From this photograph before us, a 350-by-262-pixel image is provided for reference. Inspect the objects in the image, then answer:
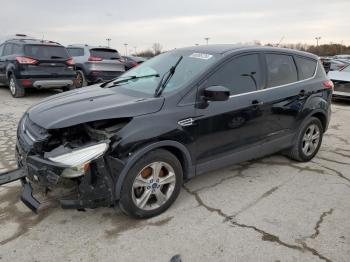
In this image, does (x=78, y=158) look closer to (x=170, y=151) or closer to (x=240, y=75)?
(x=170, y=151)

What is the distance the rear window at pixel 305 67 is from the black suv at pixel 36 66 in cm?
725

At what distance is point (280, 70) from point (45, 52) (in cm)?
756

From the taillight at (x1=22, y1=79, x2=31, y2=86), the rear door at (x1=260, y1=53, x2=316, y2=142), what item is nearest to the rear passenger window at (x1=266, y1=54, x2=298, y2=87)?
the rear door at (x1=260, y1=53, x2=316, y2=142)

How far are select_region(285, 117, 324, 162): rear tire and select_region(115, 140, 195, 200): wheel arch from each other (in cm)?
199

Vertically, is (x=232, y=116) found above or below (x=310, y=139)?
above

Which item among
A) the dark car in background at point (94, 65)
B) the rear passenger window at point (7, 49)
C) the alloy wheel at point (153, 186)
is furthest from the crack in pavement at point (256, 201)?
the rear passenger window at point (7, 49)

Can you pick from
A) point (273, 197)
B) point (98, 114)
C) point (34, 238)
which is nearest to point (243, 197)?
point (273, 197)

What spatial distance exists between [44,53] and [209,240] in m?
8.56

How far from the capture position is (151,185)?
11.1 ft

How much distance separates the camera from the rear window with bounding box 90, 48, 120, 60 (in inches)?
467

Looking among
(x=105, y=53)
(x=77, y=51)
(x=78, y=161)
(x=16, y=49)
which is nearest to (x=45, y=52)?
(x=16, y=49)

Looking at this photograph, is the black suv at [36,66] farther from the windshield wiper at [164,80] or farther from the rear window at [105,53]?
the windshield wiper at [164,80]

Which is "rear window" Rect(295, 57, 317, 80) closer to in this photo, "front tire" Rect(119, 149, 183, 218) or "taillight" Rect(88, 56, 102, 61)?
"front tire" Rect(119, 149, 183, 218)

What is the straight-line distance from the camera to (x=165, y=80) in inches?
151
